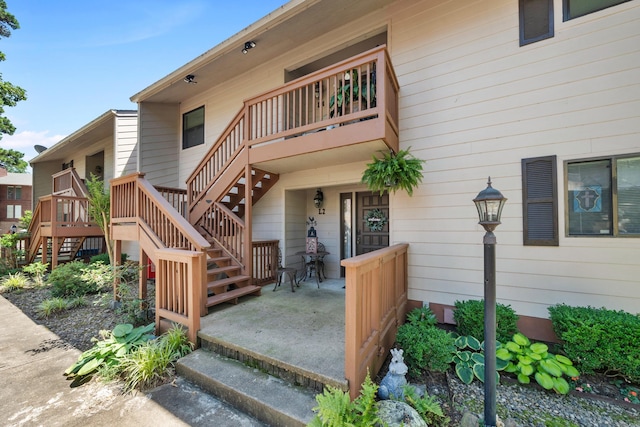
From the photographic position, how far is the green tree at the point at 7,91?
10859 mm

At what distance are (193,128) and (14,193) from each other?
28.2 meters

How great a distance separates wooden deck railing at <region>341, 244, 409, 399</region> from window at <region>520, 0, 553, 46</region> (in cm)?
354

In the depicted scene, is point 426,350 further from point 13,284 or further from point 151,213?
point 13,284

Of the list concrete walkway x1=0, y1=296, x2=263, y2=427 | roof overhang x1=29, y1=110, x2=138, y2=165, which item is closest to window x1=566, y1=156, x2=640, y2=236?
concrete walkway x1=0, y1=296, x2=263, y2=427

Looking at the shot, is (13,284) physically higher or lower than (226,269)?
lower

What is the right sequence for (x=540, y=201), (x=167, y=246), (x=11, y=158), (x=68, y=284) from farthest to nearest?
(x=11, y=158), (x=68, y=284), (x=167, y=246), (x=540, y=201)

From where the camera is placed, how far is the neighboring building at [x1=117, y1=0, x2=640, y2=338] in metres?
3.21

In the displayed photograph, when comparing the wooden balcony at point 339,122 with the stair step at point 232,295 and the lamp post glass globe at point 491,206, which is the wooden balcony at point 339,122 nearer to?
the lamp post glass globe at point 491,206

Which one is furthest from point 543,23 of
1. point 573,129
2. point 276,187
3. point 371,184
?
point 276,187

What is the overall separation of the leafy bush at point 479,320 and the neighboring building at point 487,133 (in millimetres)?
364

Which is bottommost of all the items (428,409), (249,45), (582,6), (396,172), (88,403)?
(88,403)

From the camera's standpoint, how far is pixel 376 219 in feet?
19.9

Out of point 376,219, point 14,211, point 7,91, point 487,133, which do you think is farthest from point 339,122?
point 14,211

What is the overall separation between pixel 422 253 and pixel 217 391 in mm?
3485
